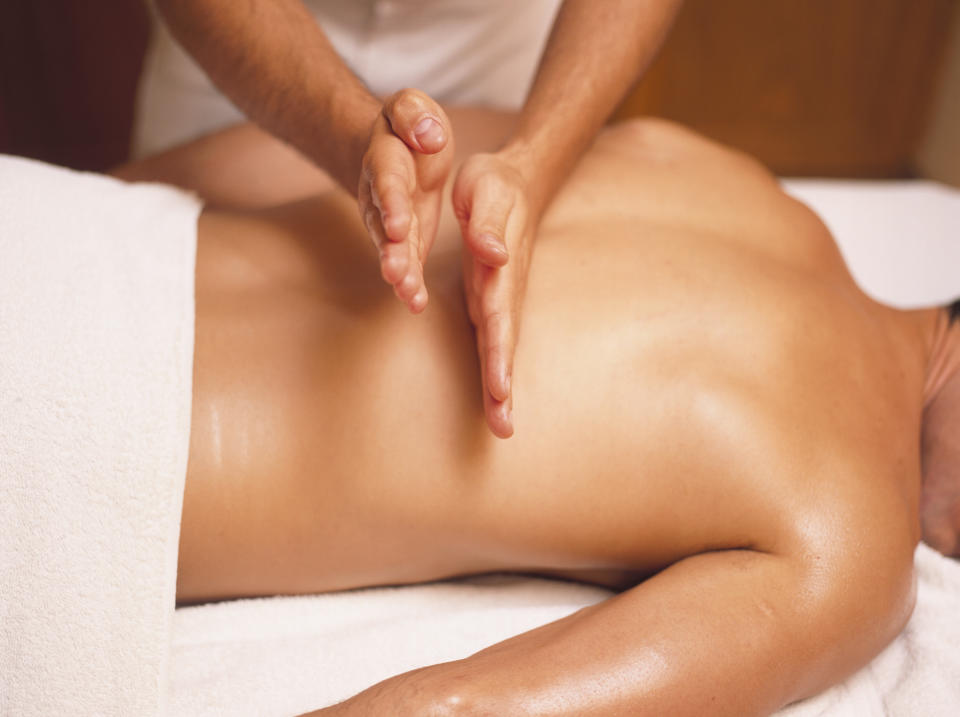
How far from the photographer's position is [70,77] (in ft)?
8.13

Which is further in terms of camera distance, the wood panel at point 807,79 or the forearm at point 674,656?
the wood panel at point 807,79

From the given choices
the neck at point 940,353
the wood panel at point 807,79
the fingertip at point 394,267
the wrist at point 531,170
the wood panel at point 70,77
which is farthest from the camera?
the wood panel at point 807,79

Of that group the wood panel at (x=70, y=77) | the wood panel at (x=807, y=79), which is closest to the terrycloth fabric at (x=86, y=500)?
the wood panel at (x=70, y=77)

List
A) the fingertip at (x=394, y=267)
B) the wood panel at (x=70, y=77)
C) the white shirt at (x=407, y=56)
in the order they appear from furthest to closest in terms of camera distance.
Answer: the wood panel at (x=70, y=77) → the white shirt at (x=407, y=56) → the fingertip at (x=394, y=267)

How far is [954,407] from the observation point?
91 cm

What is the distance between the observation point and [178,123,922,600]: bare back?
0.71 metres

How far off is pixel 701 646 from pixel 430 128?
0.47 m

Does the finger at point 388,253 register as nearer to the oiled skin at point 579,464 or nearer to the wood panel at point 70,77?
the oiled skin at point 579,464

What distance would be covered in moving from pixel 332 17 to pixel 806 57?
227 cm

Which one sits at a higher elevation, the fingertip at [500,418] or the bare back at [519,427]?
the fingertip at [500,418]

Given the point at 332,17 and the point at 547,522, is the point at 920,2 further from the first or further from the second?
the point at 547,522

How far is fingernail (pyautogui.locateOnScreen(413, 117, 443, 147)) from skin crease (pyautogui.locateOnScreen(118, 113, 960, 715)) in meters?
0.15

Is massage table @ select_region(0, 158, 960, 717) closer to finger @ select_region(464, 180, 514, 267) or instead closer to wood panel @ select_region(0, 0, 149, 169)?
finger @ select_region(464, 180, 514, 267)

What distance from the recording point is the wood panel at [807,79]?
284cm
